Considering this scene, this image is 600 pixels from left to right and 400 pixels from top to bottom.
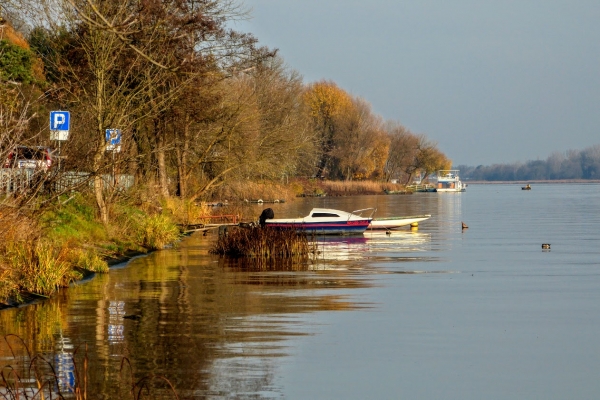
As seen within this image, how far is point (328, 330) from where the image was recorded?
17859mm

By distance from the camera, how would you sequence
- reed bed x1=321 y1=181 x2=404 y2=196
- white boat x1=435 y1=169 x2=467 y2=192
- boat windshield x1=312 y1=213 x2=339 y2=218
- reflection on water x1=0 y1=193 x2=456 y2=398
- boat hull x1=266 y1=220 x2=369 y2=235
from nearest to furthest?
1. reflection on water x1=0 y1=193 x2=456 y2=398
2. boat hull x1=266 y1=220 x2=369 y2=235
3. boat windshield x1=312 y1=213 x2=339 y2=218
4. reed bed x1=321 y1=181 x2=404 y2=196
5. white boat x1=435 y1=169 x2=467 y2=192

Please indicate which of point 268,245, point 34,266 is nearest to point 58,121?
point 34,266

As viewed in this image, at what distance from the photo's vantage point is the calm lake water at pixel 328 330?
44.4ft

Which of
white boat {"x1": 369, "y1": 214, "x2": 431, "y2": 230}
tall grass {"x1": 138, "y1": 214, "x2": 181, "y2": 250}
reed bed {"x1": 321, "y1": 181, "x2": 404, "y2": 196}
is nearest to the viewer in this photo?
tall grass {"x1": 138, "y1": 214, "x2": 181, "y2": 250}

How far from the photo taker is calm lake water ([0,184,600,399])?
→ 44.4 ft

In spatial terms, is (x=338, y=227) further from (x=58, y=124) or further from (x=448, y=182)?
(x=448, y=182)

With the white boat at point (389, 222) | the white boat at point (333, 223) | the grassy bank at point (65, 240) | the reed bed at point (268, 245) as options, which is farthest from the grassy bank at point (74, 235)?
the white boat at point (389, 222)

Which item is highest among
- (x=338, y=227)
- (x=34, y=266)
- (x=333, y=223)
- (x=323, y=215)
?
(x=323, y=215)

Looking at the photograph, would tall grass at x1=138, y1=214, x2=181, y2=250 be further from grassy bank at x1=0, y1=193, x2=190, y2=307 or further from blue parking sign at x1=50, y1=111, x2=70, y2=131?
blue parking sign at x1=50, y1=111, x2=70, y2=131

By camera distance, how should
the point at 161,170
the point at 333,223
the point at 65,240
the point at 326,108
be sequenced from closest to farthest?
the point at 65,240 → the point at 161,170 → the point at 333,223 → the point at 326,108

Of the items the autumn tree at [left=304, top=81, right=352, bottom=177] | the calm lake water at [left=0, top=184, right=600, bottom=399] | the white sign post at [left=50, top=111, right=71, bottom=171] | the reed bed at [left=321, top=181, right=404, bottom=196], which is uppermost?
the autumn tree at [left=304, top=81, right=352, bottom=177]

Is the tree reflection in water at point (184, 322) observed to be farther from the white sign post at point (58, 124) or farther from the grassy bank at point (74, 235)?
the white sign post at point (58, 124)

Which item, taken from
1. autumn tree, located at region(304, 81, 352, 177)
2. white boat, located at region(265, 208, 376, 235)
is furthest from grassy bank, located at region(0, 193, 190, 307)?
autumn tree, located at region(304, 81, 352, 177)

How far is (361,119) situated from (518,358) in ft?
401
